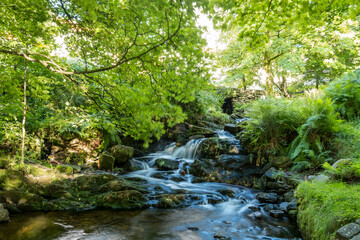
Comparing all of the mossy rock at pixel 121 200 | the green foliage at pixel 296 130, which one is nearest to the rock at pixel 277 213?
the green foliage at pixel 296 130

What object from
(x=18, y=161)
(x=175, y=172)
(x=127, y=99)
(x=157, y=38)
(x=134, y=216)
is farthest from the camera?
(x=175, y=172)

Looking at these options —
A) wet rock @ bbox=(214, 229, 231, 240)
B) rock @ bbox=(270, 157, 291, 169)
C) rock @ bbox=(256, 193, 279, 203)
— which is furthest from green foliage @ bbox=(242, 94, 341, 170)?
wet rock @ bbox=(214, 229, 231, 240)

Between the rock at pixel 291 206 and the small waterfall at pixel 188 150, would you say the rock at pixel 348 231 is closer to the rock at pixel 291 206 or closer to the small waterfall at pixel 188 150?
the rock at pixel 291 206

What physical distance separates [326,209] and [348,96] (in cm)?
531

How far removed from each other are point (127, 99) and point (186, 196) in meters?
3.91

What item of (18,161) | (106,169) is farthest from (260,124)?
(18,161)

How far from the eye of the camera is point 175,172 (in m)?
8.38

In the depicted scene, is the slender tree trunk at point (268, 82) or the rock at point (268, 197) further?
the slender tree trunk at point (268, 82)

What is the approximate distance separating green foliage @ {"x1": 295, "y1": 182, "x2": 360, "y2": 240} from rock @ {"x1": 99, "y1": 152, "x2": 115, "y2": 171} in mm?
7199

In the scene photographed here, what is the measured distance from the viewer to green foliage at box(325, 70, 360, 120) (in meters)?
6.52

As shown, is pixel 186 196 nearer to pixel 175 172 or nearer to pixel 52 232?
pixel 175 172

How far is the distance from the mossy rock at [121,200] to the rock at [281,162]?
14.2 feet

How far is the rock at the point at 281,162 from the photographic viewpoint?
630 cm

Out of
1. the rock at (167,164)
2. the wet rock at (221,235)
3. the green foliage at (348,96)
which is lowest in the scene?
the wet rock at (221,235)
